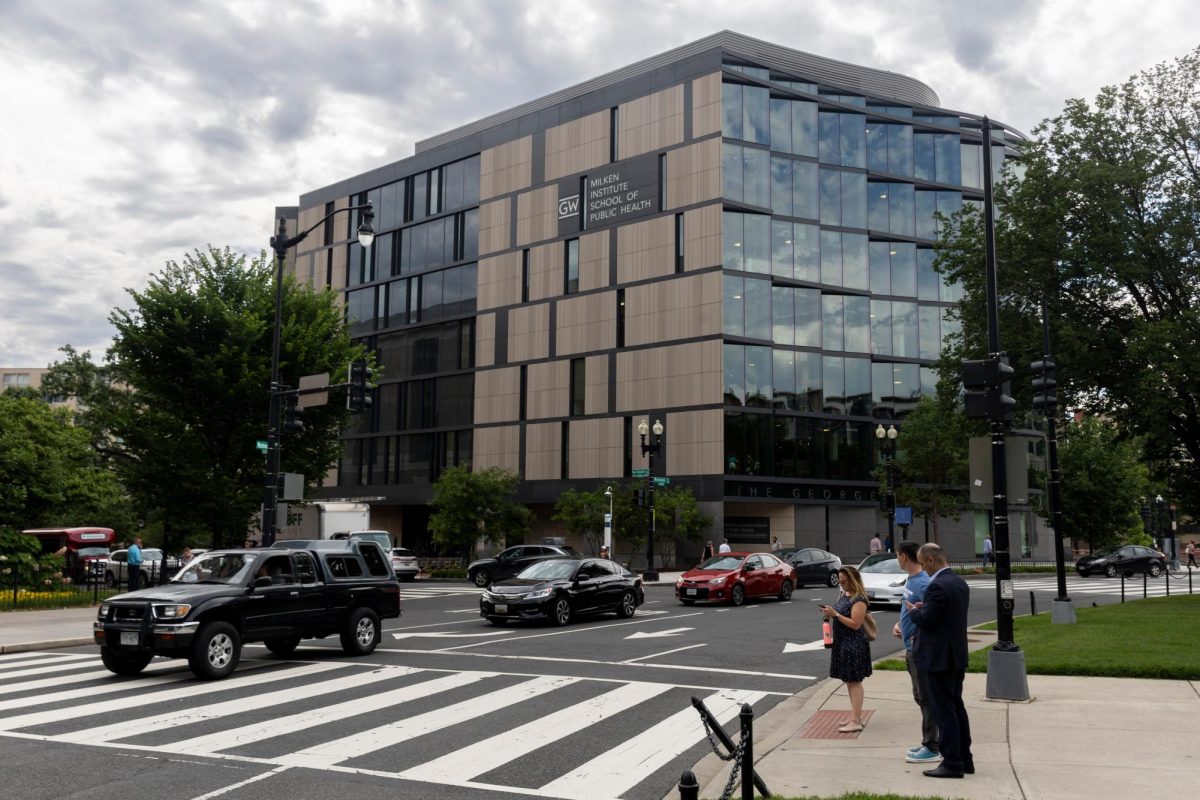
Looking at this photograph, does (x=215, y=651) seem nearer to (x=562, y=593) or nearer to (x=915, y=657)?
(x=562, y=593)

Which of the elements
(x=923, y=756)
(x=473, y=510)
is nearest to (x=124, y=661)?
(x=923, y=756)

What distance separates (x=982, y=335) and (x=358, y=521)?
2620cm

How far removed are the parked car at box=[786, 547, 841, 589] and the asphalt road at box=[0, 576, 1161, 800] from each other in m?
14.7

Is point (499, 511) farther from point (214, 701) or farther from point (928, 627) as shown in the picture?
point (928, 627)

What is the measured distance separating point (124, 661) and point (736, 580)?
16.6 meters

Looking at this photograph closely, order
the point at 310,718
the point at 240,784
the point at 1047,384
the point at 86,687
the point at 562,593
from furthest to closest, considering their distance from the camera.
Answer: the point at 562,593 → the point at 1047,384 → the point at 86,687 → the point at 310,718 → the point at 240,784

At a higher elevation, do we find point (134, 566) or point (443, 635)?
point (134, 566)

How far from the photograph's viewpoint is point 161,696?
12.1m

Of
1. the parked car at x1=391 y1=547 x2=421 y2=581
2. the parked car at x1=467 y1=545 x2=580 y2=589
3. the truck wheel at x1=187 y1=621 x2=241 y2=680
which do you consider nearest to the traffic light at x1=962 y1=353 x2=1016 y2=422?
the truck wheel at x1=187 y1=621 x2=241 y2=680

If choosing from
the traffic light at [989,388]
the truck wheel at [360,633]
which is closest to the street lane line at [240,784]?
the truck wheel at [360,633]

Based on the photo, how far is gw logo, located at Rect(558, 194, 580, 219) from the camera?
200ft

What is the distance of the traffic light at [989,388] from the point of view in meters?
12.3

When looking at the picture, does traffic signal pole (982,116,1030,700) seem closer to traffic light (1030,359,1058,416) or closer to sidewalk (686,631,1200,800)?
sidewalk (686,631,1200,800)

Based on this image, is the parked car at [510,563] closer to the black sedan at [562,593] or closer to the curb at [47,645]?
the black sedan at [562,593]
